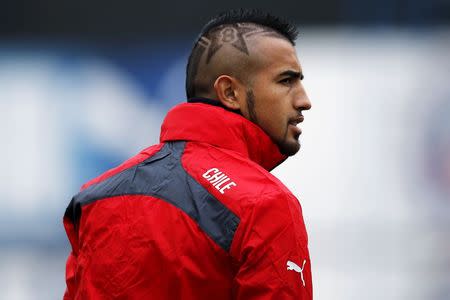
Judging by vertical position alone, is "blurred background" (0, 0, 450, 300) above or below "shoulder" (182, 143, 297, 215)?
below

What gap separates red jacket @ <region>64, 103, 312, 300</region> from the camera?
2328 mm

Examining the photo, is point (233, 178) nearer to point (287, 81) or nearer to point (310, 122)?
point (287, 81)

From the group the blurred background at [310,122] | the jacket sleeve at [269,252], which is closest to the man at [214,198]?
the jacket sleeve at [269,252]

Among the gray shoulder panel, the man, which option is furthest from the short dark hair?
the gray shoulder panel

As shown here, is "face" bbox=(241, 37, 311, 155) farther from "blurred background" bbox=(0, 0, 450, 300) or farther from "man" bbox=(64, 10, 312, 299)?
"blurred background" bbox=(0, 0, 450, 300)

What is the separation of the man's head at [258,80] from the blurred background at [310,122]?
17.7ft

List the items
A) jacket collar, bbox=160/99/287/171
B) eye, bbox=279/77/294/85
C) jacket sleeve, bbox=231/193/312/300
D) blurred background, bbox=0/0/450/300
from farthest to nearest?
blurred background, bbox=0/0/450/300, eye, bbox=279/77/294/85, jacket collar, bbox=160/99/287/171, jacket sleeve, bbox=231/193/312/300

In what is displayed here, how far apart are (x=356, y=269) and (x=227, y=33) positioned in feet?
18.0

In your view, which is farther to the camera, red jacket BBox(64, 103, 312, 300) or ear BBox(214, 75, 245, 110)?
ear BBox(214, 75, 245, 110)

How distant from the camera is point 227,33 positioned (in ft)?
9.05

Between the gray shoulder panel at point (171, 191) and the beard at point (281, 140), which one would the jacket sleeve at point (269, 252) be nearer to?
the gray shoulder panel at point (171, 191)

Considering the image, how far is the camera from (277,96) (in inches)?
104

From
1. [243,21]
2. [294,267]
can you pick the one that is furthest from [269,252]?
[243,21]

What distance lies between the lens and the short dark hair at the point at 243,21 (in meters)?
2.75
